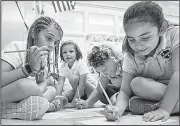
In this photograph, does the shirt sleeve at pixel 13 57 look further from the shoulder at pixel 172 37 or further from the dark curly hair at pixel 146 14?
the shoulder at pixel 172 37

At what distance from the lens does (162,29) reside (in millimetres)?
566

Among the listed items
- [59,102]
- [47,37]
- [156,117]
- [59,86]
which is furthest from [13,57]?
[59,86]

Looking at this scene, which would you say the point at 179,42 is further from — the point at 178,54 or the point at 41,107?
the point at 41,107

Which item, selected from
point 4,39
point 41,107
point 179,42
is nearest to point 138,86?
point 179,42

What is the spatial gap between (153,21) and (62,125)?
1.11ft

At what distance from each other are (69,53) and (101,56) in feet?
1.35

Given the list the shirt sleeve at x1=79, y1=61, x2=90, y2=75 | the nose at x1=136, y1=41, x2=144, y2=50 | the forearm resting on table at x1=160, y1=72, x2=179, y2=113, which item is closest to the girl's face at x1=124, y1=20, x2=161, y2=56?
the nose at x1=136, y1=41, x2=144, y2=50

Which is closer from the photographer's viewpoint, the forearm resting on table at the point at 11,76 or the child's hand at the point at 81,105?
the forearm resting on table at the point at 11,76

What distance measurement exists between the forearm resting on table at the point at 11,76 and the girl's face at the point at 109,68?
38cm

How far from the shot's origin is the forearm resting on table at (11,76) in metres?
0.51

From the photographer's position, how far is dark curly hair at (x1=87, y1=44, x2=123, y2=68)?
825 millimetres

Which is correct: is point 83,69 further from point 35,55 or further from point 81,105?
point 35,55

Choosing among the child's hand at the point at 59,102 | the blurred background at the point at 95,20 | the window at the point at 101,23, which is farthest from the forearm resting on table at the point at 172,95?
the window at the point at 101,23

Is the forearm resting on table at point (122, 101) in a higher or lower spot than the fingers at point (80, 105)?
higher
